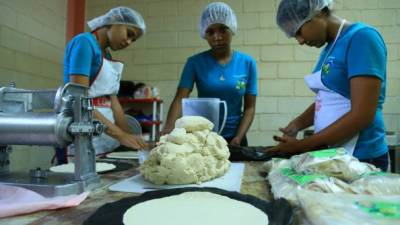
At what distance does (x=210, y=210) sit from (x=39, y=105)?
697 millimetres

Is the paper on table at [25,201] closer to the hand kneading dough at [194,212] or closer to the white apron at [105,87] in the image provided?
the hand kneading dough at [194,212]

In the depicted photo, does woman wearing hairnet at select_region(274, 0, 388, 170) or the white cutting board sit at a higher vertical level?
woman wearing hairnet at select_region(274, 0, 388, 170)

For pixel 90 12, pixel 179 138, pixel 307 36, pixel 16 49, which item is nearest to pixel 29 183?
pixel 179 138

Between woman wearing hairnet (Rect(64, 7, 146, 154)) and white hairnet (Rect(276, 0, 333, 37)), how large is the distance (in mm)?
866

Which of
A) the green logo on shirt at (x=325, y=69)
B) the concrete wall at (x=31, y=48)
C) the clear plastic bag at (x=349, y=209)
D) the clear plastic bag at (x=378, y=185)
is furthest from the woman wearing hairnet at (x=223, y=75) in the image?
the concrete wall at (x=31, y=48)

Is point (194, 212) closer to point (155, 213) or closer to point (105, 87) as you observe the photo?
point (155, 213)

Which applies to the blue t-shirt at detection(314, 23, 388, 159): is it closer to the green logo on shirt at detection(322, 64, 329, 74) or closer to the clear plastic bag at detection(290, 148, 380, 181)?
the green logo on shirt at detection(322, 64, 329, 74)

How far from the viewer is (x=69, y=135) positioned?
865 mm

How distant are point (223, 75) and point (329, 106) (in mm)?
816

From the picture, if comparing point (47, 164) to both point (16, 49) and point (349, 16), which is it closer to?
point (16, 49)

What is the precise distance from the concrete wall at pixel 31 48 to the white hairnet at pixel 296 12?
2.21 m

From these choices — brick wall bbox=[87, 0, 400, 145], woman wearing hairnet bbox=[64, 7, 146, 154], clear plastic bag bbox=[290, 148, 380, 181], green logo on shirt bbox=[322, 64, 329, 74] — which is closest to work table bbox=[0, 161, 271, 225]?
clear plastic bag bbox=[290, 148, 380, 181]

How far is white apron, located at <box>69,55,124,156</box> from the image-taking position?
5.72ft

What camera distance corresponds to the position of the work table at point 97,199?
0.60 metres
